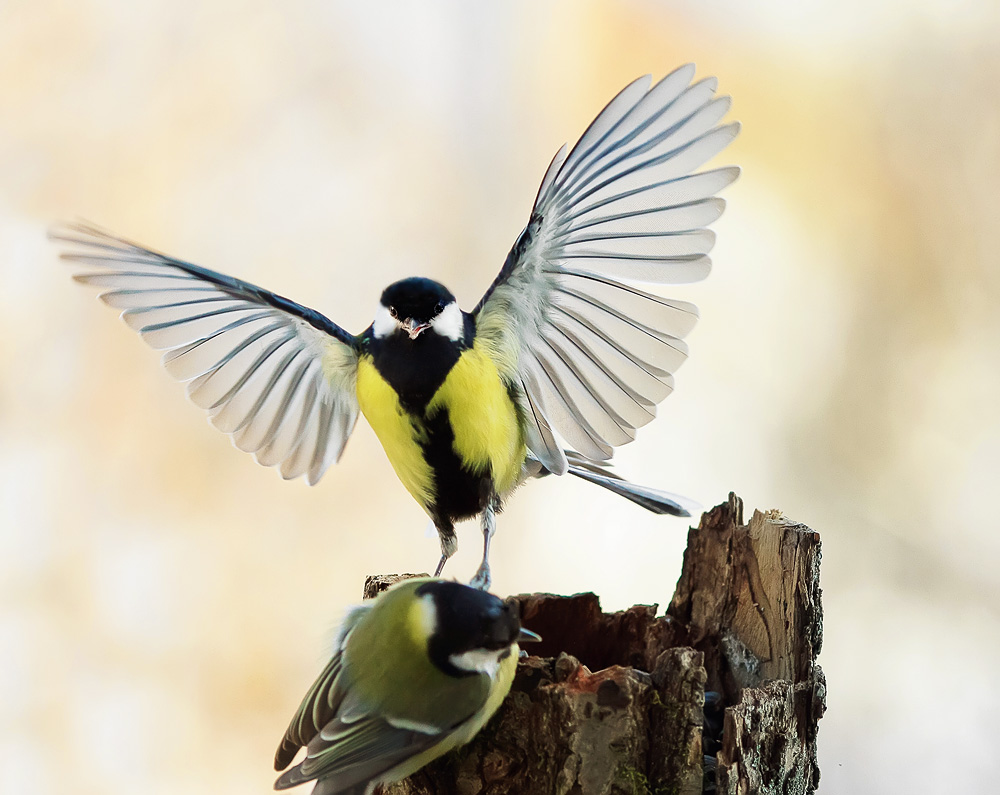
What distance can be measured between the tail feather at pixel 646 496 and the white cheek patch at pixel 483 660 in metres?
0.59

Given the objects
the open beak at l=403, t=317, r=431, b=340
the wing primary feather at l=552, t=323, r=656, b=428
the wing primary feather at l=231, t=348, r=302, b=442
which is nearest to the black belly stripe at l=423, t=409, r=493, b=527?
the open beak at l=403, t=317, r=431, b=340

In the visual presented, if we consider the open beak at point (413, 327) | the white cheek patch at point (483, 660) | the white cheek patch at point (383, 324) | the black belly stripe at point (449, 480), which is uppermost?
the white cheek patch at point (383, 324)

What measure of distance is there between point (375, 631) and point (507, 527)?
1091mm

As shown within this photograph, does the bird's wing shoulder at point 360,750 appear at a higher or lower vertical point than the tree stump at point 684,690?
lower

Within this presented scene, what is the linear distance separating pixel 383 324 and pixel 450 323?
0.09 m

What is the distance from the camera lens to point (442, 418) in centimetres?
134

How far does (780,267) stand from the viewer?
2344 mm

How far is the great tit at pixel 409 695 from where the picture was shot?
105cm

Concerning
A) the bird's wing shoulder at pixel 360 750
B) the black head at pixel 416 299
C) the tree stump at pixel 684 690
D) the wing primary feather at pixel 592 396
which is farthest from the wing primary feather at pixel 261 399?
the bird's wing shoulder at pixel 360 750

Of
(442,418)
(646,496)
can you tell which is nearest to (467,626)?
(442,418)

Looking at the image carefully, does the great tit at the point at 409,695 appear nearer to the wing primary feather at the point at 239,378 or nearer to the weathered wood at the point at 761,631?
the weathered wood at the point at 761,631

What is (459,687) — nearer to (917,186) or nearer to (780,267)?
(780,267)

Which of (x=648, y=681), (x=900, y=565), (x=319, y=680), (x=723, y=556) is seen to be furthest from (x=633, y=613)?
(x=900, y=565)

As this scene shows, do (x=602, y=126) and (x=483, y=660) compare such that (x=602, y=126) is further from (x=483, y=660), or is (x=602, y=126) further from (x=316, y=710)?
(x=316, y=710)
